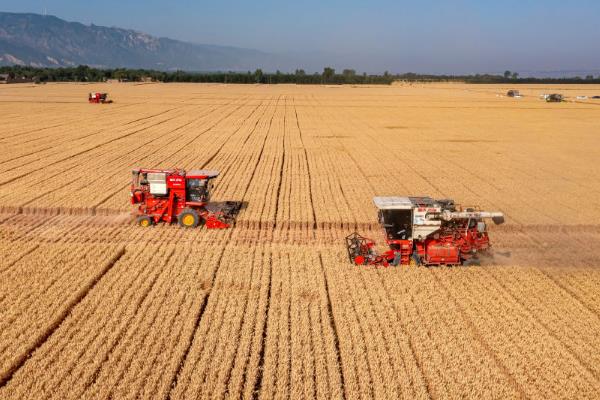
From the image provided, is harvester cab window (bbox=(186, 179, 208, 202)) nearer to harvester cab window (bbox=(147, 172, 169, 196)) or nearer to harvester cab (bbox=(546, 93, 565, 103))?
harvester cab window (bbox=(147, 172, 169, 196))

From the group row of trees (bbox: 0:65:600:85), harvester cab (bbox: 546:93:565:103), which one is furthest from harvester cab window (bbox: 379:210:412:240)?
row of trees (bbox: 0:65:600:85)

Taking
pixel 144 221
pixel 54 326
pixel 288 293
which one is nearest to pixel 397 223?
pixel 288 293

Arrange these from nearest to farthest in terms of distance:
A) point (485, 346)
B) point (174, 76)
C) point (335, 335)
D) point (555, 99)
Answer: point (485, 346), point (335, 335), point (555, 99), point (174, 76)

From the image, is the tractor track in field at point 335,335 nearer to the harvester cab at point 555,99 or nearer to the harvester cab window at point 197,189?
the harvester cab window at point 197,189

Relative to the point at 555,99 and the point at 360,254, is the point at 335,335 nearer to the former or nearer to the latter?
the point at 360,254

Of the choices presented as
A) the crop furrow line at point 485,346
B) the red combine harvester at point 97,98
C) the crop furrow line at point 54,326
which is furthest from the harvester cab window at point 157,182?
the red combine harvester at point 97,98

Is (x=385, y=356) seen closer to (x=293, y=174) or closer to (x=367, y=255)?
(x=367, y=255)
